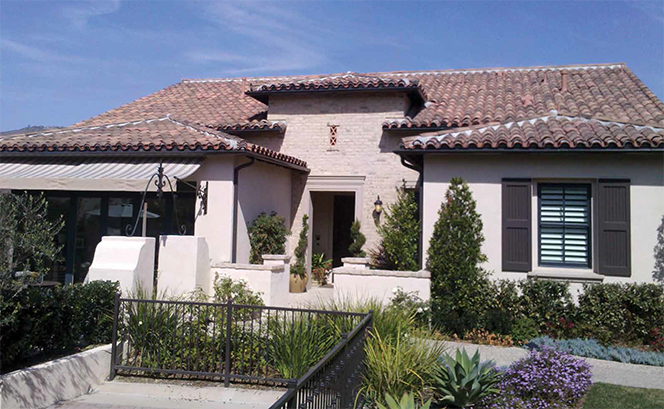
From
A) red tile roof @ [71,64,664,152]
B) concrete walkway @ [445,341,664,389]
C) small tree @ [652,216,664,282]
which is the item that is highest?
red tile roof @ [71,64,664,152]

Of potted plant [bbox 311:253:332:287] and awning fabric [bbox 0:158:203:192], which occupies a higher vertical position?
awning fabric [bbox 0:158:203:192]

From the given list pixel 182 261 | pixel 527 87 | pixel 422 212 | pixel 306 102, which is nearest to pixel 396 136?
pixel 306 102

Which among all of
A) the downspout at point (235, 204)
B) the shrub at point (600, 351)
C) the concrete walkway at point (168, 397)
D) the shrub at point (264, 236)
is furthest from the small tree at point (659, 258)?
the downspout at point (235, 204)

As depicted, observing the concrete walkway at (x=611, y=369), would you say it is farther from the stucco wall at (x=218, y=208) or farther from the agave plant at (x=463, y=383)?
the stucco wall at (x=218, y=208)

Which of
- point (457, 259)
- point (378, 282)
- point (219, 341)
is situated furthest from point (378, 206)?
point (219, 341)

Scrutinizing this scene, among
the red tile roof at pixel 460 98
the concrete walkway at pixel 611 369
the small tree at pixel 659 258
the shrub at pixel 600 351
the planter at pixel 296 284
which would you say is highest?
the red tile roof at pixel 460 98

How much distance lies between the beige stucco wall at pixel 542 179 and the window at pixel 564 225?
0.66ft

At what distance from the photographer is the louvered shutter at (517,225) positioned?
12062 millimetres

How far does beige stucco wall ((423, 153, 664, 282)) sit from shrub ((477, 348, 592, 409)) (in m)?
4.45

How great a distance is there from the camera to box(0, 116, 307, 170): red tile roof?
13.3 meters

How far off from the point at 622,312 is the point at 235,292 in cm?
836

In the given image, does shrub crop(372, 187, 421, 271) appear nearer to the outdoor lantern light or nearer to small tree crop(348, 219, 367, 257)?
the outdoor lantern light

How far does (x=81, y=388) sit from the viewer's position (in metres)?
7.87

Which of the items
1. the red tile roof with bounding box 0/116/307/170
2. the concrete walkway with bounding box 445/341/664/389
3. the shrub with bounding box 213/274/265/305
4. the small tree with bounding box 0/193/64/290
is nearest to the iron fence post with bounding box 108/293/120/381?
the small tree with bounding box 0/193/64/290
